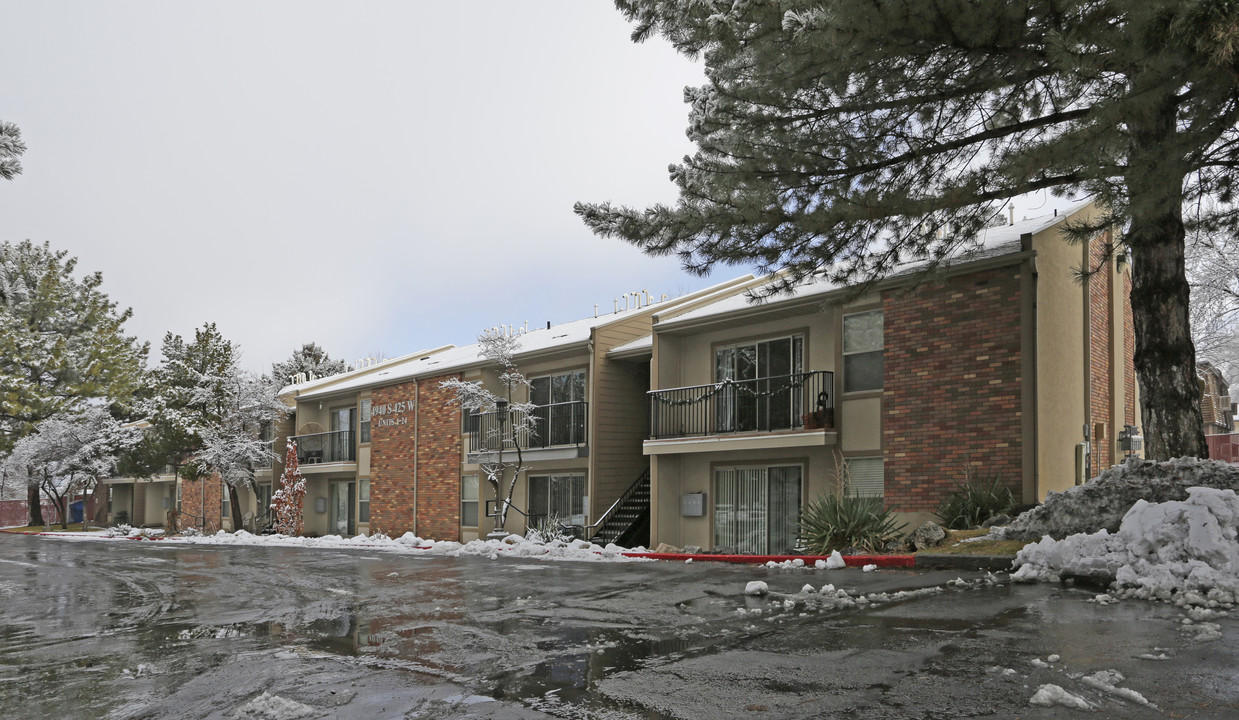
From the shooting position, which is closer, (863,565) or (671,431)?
(863,565)

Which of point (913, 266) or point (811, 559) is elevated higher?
point (913, 266)

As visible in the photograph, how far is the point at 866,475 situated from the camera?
16.2m

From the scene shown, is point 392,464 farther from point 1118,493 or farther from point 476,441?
point 1118,493

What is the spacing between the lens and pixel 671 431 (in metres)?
19.7

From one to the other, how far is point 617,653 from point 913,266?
34.1 feet

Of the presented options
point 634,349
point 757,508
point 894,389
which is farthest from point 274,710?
point 634,349

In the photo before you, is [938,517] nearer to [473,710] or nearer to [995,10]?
[995,10]

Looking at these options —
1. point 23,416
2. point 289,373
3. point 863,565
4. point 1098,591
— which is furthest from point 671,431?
point 289,373

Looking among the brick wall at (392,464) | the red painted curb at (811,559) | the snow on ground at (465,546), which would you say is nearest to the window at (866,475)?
the red painted curb at (811,559)

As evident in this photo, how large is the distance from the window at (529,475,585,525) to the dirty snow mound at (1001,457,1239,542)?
13112 mm

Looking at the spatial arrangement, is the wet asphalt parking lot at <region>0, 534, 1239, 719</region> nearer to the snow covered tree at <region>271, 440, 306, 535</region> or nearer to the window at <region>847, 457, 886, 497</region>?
the window at <region>847, 457, 886, 497</region>

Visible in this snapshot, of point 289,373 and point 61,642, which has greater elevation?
point 289,373

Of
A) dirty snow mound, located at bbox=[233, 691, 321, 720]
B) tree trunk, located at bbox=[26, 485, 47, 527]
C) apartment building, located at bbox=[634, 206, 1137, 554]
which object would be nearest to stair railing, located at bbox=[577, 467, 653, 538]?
apartment building, located at bbox=[634, 206, 1137, 554]

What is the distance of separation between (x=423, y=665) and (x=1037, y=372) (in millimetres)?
10666
